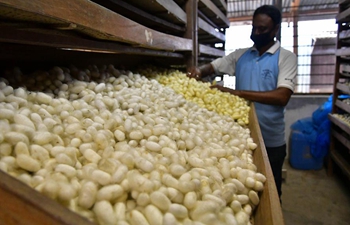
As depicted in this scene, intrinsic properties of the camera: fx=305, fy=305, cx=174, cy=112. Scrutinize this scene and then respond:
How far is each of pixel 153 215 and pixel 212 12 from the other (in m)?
3.19

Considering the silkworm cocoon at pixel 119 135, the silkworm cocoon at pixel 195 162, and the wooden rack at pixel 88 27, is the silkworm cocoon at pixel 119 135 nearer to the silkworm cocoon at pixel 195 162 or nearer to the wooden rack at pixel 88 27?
the silkworm cocoon at pixel 195 162

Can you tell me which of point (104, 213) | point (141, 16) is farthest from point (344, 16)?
point (104, 213)

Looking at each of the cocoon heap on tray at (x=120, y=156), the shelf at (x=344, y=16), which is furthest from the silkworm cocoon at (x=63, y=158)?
the shelf at (x=344, y=16)

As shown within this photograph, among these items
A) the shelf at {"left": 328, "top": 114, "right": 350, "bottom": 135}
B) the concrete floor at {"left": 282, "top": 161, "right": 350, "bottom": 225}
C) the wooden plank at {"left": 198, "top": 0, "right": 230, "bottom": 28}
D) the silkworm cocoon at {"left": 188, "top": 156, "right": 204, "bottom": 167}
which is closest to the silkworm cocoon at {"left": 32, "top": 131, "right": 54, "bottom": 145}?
the silkworm cocoon at {"left": 188, "top": 156, "right": 204, "bottom": 167}

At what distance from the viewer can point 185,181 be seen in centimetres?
81

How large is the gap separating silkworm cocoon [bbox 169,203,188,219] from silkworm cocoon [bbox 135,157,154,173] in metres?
0.15

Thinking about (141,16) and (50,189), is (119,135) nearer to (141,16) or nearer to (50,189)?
(50,189)

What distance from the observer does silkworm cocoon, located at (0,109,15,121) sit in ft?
2.75

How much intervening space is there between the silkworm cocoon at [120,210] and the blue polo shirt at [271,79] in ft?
6.08

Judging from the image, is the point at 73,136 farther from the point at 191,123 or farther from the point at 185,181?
the point at 191,123

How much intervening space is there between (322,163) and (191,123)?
3.55 meters

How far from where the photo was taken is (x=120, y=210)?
26.8 inches

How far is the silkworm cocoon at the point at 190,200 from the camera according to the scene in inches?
29.8

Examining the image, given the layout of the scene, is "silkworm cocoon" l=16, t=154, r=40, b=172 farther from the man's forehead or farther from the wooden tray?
the man's forehead
